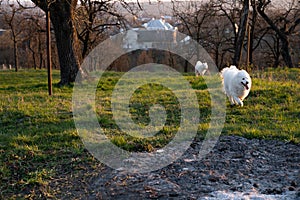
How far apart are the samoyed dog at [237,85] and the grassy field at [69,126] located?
0.78ft

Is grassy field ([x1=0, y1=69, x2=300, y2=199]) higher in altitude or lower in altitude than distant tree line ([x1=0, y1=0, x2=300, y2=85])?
lower

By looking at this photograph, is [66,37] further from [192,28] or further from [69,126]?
[192,28]

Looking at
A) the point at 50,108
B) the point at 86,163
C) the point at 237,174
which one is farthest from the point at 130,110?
the point at 237,174

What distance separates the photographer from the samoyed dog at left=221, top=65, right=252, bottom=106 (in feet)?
24.0

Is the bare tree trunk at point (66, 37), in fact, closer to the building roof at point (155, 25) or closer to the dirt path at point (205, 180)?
the dirt path at point (205, 180)

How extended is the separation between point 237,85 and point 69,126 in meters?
3.45

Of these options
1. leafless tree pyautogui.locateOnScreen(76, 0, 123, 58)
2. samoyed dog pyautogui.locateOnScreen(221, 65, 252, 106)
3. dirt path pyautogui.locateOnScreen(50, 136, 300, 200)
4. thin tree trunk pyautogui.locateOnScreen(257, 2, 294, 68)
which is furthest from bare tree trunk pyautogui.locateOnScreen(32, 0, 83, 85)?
thin tree trunk pyautogui.locateOnScreen(257, 2, 294, 68)

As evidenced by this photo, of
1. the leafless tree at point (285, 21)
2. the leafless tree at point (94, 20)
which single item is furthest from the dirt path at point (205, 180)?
the leafless tree at point (285, 21)

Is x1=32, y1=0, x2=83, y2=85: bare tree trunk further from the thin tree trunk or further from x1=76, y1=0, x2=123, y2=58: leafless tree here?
the thin tree trunk

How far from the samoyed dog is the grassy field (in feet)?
0.78

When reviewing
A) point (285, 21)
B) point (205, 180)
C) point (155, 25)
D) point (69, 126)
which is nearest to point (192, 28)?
point (285, 21)

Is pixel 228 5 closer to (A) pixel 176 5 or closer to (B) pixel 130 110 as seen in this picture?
(A) pixel 176 5

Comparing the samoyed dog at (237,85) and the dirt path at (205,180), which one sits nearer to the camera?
the dirt path at (205,180)

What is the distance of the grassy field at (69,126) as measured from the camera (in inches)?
164
